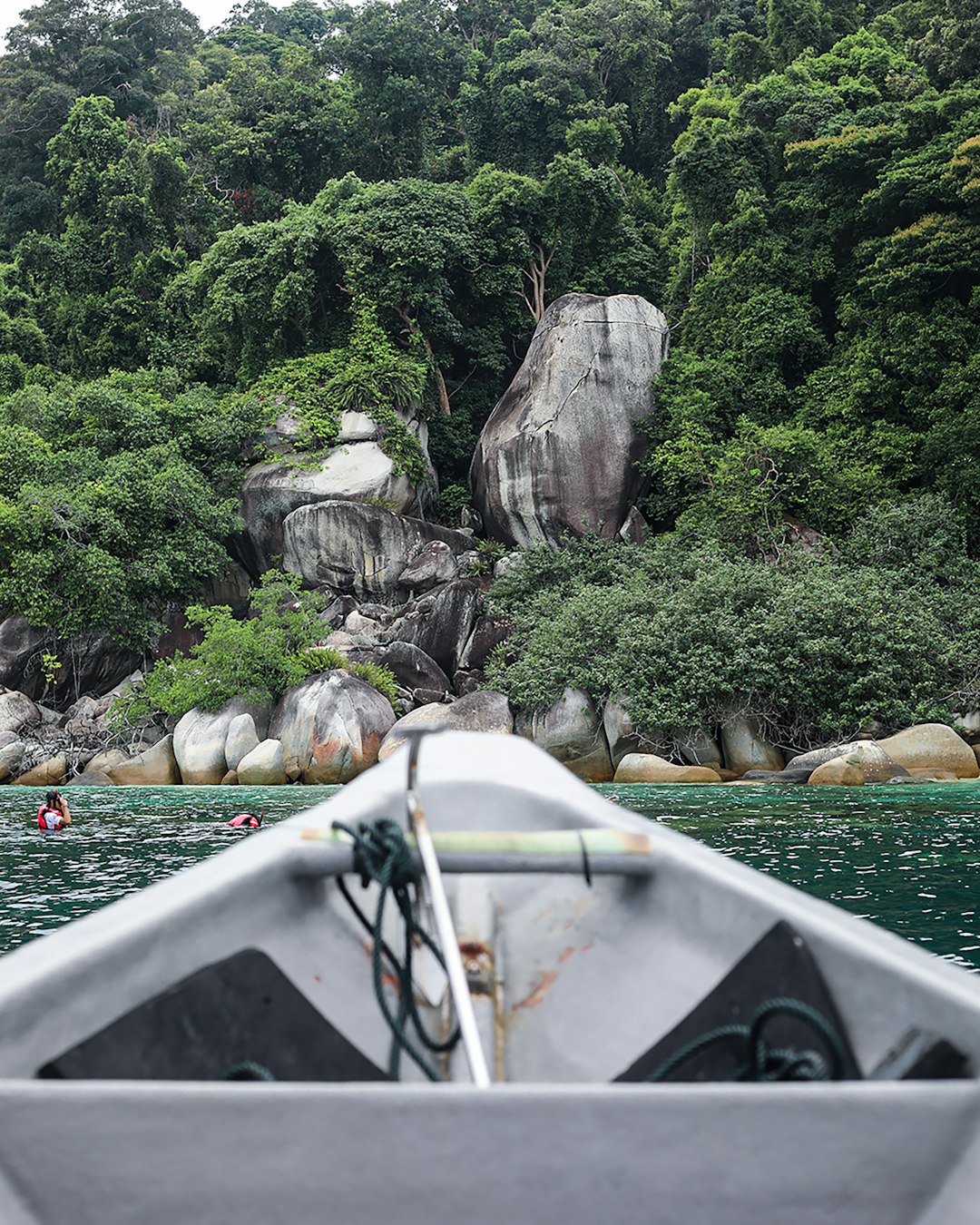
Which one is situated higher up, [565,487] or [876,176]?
[876,176]

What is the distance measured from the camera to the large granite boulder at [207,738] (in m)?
16.2

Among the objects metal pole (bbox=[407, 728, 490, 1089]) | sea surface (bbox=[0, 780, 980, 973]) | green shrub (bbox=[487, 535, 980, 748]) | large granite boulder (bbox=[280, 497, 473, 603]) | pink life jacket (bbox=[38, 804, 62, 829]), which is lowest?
sea surface (bbox=[0, 780, 980, 973])

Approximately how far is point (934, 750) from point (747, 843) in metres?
6.42

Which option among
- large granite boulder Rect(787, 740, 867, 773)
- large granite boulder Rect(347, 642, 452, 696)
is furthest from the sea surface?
large granite boulder Rect(347, 642, 452, 696)

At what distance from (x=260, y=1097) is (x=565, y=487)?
20077 millimetres

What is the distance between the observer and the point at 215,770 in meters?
16.2

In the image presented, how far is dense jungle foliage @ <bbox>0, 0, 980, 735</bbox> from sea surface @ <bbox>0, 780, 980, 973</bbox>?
138 inches

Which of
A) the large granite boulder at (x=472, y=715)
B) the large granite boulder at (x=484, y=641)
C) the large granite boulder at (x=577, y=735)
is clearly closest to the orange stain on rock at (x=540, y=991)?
the large granite boulder at (x=577, y=735)

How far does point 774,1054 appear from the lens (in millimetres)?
1548

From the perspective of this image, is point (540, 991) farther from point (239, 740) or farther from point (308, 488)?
point (308, 488)

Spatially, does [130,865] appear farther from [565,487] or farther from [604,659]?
[565,487]

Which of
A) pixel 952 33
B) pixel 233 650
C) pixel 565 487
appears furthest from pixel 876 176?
pixel 233 650

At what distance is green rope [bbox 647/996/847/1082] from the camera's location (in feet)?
4.85

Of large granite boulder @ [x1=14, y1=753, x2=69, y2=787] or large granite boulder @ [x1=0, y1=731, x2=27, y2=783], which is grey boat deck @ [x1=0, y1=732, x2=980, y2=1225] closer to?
large granite boulder @ [x1=14, y1=753, x2=69, y2=787]
